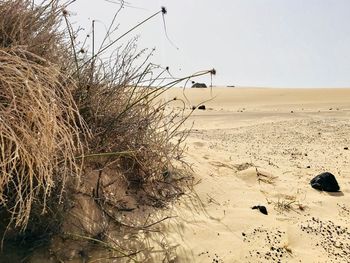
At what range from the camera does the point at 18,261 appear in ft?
7.35

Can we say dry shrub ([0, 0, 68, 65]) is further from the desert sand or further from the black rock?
the black rock

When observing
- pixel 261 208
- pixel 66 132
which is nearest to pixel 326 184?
pixel 261 208

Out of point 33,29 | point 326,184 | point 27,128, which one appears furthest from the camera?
point 326,184

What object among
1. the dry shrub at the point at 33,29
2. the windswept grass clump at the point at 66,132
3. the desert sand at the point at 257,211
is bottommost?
the desert sand at the point at 257,211

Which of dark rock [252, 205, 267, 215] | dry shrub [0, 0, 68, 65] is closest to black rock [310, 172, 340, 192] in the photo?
dark rock [252, 205, 267, 215]

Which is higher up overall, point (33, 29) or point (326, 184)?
point (33, 29)

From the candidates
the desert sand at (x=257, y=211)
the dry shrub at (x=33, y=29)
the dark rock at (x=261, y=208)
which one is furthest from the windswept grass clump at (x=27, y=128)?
the dark rock at (x=261, y=208)

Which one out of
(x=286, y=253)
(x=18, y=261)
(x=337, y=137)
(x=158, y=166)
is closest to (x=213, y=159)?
(x=158, y=166)

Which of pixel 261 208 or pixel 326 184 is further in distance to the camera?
pixel 326 184

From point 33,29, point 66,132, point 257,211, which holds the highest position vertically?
point 33,29

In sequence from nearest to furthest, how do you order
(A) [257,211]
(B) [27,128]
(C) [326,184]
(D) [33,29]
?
(B) [27,128], (D) [33,29], (A) [257,211], (C) [326,184]

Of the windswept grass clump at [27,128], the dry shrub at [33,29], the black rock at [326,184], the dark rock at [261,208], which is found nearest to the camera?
the windswept grass clump at [27,128]

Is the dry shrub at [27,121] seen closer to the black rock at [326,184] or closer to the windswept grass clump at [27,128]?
the windswept grass clump at [27,128]

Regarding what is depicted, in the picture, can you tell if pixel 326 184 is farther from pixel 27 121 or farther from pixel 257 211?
pixel 27 121
